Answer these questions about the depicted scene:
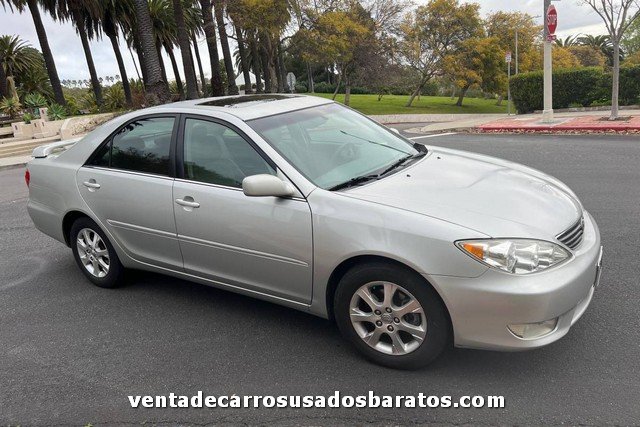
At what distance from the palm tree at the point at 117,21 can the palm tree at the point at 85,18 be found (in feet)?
2.16

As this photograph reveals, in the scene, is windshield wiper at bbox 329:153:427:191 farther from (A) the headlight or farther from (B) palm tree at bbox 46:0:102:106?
(B) palm tree at bbox 46:0:102:106

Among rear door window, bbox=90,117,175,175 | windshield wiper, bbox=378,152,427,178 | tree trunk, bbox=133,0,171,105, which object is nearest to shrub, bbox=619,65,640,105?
tree trunk, bbox=133,0,171,105

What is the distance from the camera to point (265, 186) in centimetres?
326

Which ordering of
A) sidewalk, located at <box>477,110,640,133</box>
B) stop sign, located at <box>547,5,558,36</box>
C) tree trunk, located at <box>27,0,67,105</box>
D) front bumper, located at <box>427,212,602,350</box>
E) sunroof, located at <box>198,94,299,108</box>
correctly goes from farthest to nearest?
1. tree trunk, located at <box>27,0,67,105</box>
2. stop sign, located at <box>547,5,558,36</box>
3. sidewalk, located at <box>477,110,640,133</box>
4. sunroof, located at <box>198,94,299,108</box>
5. front bumper, located at <box>427,212,602,350</box>

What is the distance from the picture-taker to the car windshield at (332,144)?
3537 millimetres

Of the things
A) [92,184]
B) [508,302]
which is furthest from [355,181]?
[92,184]

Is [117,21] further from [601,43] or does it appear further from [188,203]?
[601,43]

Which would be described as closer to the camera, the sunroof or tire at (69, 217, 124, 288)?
the sunroof

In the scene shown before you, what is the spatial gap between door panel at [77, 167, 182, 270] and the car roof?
0.62 meters

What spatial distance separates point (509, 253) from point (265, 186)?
144 cm

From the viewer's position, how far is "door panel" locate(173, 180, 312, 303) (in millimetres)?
3309

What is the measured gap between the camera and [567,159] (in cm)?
953

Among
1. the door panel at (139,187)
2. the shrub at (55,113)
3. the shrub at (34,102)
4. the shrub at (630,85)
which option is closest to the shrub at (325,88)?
the shrub at (34,102)

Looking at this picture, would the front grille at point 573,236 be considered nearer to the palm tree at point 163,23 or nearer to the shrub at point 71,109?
the shrub at point 71,109
